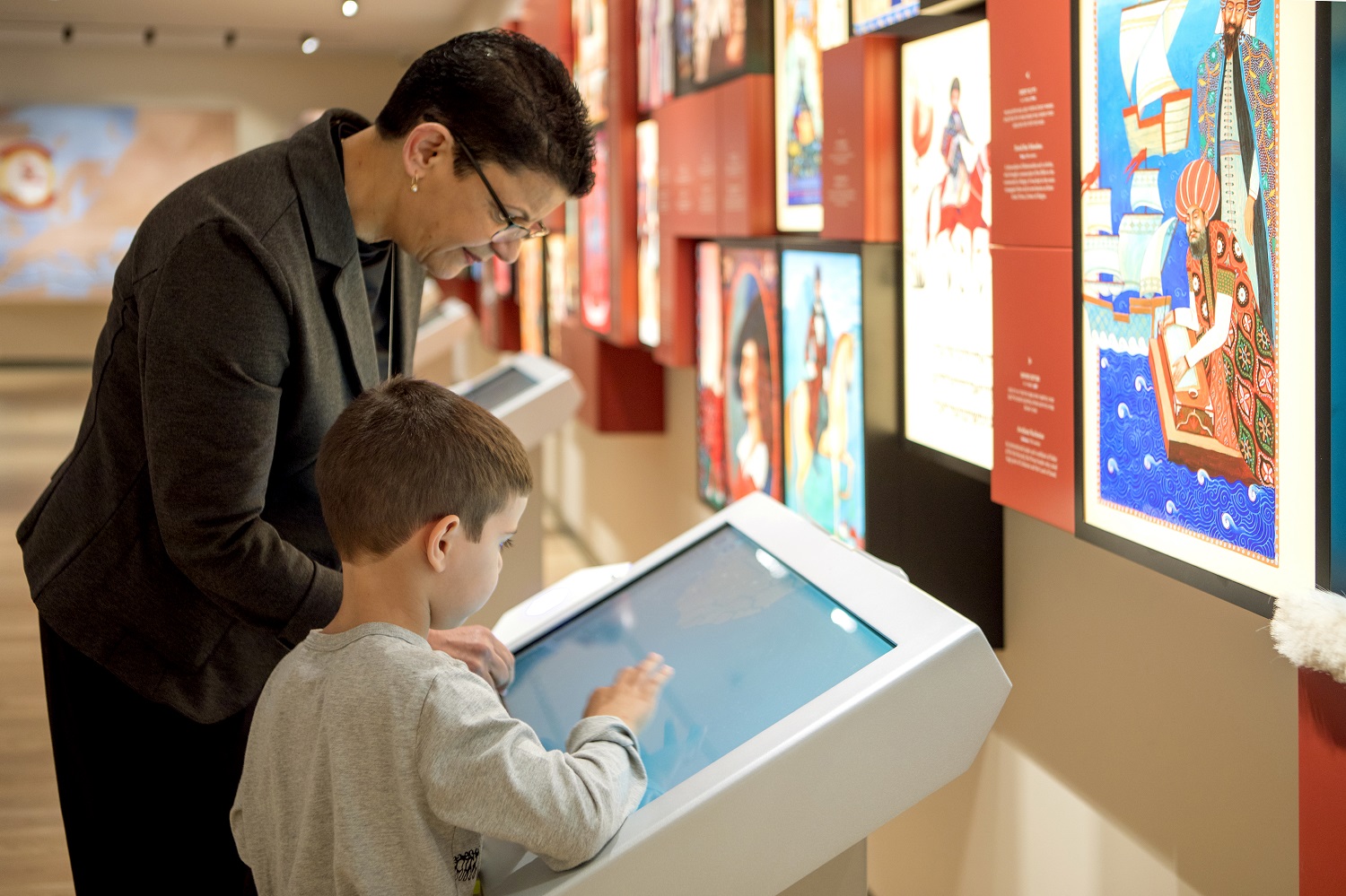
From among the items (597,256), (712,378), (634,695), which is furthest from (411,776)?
(597,256)

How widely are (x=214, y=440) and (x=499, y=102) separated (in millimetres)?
509

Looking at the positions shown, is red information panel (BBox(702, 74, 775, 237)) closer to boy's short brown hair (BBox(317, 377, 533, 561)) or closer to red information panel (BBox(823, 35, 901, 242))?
red information panel (BBox(823, 35, 901, 242))

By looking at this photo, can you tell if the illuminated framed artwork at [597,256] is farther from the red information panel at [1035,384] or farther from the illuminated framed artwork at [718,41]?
the red information panel at [1035,384]

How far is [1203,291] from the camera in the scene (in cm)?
152

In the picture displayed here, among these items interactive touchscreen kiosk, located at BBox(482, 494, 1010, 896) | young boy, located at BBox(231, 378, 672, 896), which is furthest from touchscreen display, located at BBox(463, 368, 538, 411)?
young boy, located at BBox(231, 378, 672, 896)

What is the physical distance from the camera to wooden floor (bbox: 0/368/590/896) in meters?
3.40

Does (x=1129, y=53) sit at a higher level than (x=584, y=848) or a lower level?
higher

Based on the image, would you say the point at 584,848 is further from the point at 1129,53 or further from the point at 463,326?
the point at 463,326

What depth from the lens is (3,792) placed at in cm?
383

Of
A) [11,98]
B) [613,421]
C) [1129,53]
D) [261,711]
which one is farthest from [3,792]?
[11,98]

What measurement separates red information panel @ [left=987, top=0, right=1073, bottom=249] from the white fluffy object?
2.34 ft

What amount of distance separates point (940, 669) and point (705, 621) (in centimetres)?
41

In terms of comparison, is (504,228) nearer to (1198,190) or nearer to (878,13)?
(1198,190)

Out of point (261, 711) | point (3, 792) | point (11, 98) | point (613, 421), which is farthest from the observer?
point (11, 98)
